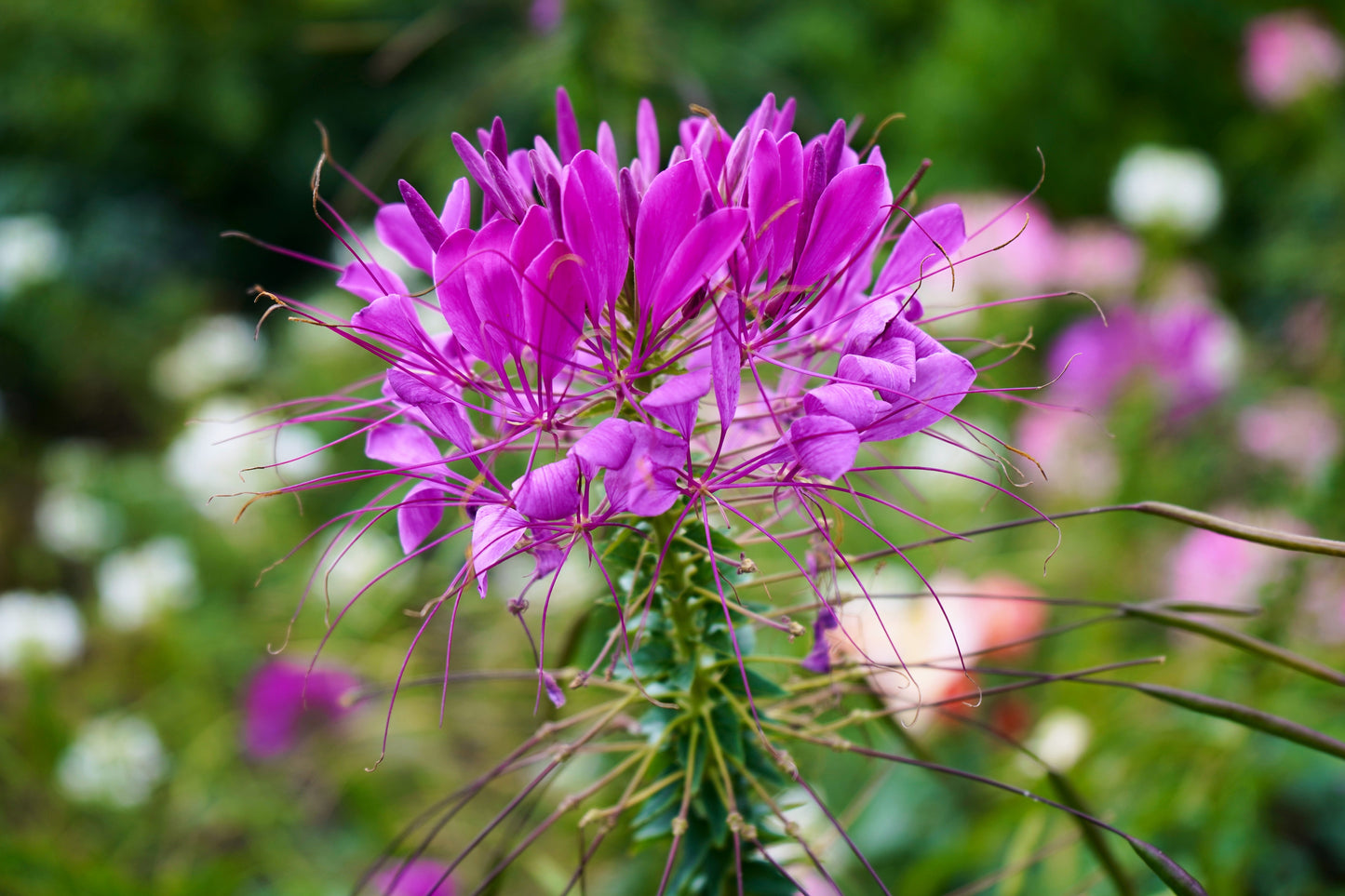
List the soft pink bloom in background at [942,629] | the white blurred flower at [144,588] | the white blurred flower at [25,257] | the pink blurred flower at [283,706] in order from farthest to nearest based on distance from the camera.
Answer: the white blurred flower at [25,257]
the white blurred flower at [144,588]
the pink blurred flower at [283,706]
the soft pink bloom in background at [942,629]

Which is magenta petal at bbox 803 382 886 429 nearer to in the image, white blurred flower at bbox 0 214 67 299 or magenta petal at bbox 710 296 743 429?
magenta petal at bbox 710 296 743 429

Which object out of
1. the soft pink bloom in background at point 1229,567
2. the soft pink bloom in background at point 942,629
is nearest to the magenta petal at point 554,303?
the soft pink bloom in background at point 942,629

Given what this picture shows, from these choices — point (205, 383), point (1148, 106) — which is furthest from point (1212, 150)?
point (205, 383)

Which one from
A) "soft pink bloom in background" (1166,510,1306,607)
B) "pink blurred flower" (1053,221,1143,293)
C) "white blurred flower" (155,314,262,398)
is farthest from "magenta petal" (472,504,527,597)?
"white blurred flower" (155,314,262,398)

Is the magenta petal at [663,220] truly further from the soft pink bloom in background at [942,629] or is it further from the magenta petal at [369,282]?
the soft pink bloom in background at [942,629]

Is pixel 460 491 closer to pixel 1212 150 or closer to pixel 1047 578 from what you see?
pixel 1047 578

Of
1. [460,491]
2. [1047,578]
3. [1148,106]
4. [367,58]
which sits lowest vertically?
[1047,578]
